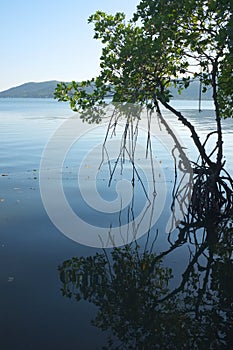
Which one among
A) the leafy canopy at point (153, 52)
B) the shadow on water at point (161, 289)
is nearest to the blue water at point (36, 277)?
the shadow on water at point (161, 289)

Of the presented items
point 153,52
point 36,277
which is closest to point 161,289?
point 36,277

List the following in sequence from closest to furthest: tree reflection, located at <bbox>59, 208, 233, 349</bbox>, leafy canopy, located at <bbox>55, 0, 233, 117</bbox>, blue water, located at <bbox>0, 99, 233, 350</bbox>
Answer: blue water, located at <bbox>0, 99, 233, 350</bbox> < tree reflection, located at <bbox>59, 208, 233, 349</bbox> < leafy canopy, located at <bbox>55, 0, 233, 117</bbox>

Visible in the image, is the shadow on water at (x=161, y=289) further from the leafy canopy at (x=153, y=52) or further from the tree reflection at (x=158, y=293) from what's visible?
the leafy canopy at (x=153, y=52)

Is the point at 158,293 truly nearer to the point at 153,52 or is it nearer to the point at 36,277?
the point at 36,277

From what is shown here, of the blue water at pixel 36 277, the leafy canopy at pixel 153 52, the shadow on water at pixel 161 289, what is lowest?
the shadow on water at pixel 161 289

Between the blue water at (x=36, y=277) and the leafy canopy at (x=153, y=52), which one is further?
the leafy canopy at (x=153, y=52)

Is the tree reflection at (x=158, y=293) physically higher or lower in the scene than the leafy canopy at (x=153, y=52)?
lower

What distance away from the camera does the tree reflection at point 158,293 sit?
19.1 ft

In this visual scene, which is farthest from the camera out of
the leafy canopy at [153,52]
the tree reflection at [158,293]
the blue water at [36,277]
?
the leafy canopy at [153,52]

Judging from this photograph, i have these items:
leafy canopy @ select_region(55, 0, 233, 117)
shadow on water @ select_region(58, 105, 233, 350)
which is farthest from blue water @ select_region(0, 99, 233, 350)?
leafy canopy @ select_region(55, 0, 233, 117)

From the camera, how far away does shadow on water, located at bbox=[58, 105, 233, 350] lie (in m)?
5.84

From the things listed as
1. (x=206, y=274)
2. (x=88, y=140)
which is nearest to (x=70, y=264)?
(x=206, y=274)

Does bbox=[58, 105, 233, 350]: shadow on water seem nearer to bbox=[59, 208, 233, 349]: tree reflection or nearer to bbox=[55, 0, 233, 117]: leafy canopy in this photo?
bbox=[59, 208, 233, 349]: tree reflection

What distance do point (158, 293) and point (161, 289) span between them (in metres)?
0.16
